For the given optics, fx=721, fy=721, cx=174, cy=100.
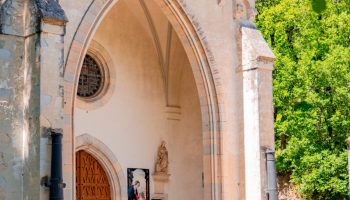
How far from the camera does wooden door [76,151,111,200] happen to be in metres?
18.6

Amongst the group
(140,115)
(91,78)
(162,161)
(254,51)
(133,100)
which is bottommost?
(162,161)

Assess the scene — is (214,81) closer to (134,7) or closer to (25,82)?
(134,7)

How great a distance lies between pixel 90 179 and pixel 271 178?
4807mm

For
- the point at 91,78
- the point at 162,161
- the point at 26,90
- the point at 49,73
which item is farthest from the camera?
the point at 162,161

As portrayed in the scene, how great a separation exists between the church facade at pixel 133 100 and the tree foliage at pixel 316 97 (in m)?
5.29

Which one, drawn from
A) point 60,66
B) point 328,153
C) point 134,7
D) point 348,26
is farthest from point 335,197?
point 60,66

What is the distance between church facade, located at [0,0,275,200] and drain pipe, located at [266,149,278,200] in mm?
163

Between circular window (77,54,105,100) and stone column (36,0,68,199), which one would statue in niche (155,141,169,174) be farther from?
stone column (36,0,68,199)

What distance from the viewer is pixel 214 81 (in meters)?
18.1

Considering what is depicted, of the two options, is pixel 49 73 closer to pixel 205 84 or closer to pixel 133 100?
pixel 205 84

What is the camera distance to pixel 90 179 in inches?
742

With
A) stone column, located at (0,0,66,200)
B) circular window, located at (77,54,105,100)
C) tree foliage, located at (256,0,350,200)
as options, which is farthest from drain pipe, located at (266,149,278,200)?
tree foliage, located at (256,0,350,200)

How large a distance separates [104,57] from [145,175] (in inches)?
133

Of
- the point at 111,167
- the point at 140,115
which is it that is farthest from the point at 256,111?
the point at 111,167
